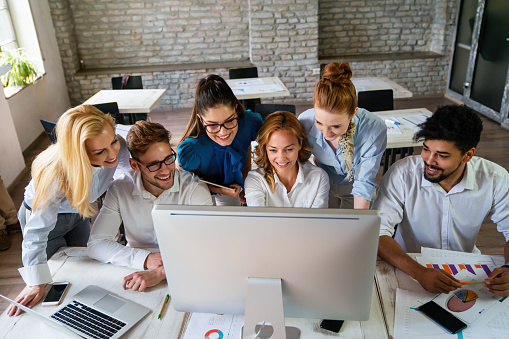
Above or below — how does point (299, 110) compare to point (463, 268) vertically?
below

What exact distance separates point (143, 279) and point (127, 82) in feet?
13.1

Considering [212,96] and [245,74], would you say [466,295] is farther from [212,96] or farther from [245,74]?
[245,74]

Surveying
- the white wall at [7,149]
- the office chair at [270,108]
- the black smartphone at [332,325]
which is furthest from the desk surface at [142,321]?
the white wall at [7,149]

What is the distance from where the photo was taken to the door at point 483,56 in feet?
17.6

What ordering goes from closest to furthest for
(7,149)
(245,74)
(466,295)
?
(466,295) < (7,149) < (245,74)

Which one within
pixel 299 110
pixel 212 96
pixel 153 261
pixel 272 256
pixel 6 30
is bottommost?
pixel 299 110

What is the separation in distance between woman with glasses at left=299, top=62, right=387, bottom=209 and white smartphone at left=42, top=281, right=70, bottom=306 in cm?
134

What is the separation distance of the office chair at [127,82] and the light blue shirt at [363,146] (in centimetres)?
353

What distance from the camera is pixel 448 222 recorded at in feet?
6.37

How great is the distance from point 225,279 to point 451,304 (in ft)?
2.90

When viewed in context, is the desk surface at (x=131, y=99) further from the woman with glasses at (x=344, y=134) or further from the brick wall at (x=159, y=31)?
the woman with glasses at (x=344, y=134)

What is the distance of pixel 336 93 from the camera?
1.87 meters

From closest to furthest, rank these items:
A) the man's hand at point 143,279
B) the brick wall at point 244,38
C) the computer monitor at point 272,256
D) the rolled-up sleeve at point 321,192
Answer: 1. the computer monitor at point 272,256
2. the man's hand at point 143,279
3. the rolled-up sleeve at point 321,192
4. the brick wall at point 244,38

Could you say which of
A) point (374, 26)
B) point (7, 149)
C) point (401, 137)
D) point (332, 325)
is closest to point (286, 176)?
point (332, 325)
